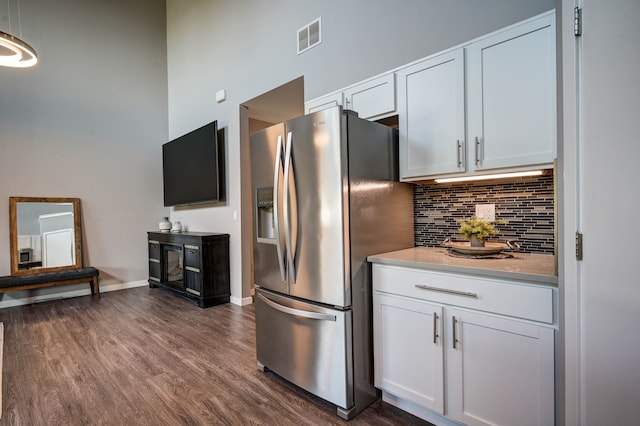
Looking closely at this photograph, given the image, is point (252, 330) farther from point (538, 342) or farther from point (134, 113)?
point (134, 113)

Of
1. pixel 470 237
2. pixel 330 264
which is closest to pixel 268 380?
pixel 330 264

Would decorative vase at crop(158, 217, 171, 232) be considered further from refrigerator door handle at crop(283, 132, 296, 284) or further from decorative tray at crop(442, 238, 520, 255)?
decorative tray at crop(442, 238, 520, 255)

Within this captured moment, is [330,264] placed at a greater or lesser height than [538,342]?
greater

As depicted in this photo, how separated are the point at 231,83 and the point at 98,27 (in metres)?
2.61

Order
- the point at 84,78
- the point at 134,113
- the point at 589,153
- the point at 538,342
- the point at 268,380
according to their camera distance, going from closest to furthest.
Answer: the point at 589,153, the point at 538,342, the point at 268,380, the point at 84,78, the point at 134,113

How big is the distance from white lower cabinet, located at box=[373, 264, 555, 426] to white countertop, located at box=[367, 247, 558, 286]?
0.04 meters

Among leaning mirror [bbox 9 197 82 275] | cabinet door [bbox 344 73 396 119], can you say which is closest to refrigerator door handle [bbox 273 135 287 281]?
cabinet door [bbox 344 73 396 119]

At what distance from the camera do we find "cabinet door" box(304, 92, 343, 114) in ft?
8.89

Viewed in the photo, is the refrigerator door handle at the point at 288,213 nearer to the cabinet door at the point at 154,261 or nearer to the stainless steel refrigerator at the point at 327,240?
the stainless steel refrigerator at the point at 327,240

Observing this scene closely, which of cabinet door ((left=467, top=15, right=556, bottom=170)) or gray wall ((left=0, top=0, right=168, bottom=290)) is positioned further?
gray wall ((left=0, top=0, right=168, bottom=290))

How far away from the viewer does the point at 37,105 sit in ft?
14.7

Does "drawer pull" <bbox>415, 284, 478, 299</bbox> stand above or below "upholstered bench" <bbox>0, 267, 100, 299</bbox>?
above

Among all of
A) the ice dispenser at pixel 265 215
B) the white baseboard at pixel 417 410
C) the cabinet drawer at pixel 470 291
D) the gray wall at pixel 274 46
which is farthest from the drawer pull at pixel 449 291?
the gray wall at pixel 274 46

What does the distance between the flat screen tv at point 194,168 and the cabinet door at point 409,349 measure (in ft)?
10.2
